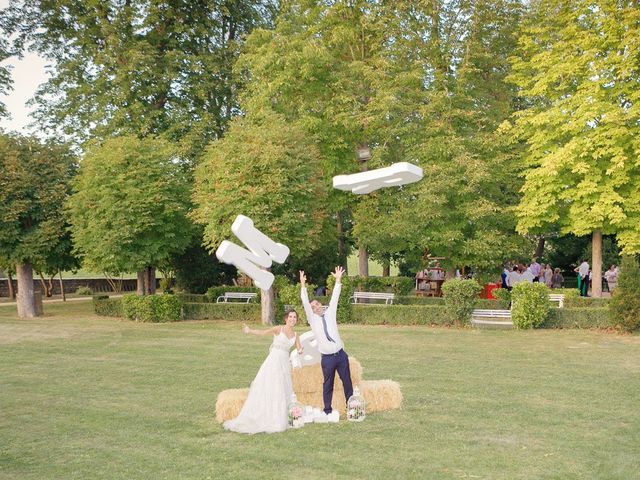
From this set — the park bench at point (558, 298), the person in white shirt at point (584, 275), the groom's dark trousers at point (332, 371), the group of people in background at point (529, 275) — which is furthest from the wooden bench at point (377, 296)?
the groom's dark trousers at point (332, 371)

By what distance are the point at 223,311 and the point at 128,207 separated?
5.65 metres

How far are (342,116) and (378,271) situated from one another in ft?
237

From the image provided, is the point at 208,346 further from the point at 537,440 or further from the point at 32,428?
the point at 537,440

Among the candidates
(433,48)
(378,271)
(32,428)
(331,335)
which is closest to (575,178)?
(433,48)

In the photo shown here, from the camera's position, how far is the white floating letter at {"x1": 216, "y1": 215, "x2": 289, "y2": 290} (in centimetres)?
1041

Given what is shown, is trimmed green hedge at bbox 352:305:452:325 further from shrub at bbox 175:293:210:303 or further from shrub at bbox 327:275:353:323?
shrub at bbox 175:293:210:303

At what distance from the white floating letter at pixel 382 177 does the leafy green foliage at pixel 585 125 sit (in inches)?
728

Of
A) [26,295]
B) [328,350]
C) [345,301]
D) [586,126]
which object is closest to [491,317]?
[345,301]

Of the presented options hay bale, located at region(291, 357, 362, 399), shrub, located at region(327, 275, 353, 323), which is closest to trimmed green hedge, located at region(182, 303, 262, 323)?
shrub, located at region(327, 275, 353, 323)

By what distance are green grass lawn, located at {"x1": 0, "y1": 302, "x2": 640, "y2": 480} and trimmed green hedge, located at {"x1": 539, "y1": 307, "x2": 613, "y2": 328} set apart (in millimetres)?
2207

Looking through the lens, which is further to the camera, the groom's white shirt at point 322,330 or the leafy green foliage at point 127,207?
the leafy green foliage at point 127,207

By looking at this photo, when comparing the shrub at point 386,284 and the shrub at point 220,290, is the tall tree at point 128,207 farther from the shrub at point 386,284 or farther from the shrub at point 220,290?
the shrub at point 386,284

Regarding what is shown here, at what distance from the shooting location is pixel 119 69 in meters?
33.0

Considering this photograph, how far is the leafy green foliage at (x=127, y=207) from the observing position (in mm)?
27719
